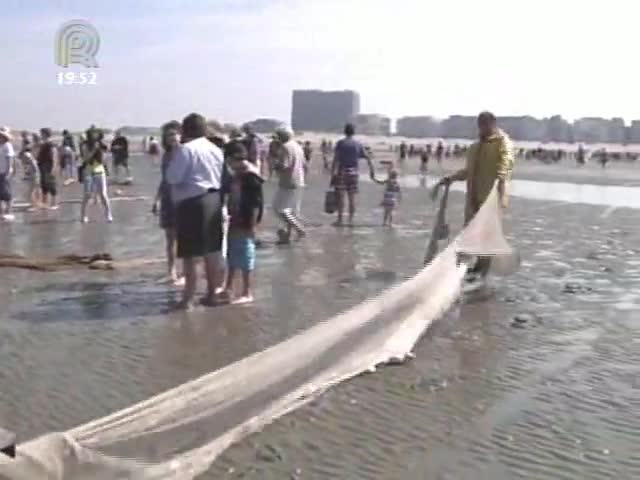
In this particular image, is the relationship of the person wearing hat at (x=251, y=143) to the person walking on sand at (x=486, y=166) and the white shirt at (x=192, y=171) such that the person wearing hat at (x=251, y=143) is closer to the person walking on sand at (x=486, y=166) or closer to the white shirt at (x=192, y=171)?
the person walking on sand at (x=486, y=166)

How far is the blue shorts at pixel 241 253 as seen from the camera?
862cm

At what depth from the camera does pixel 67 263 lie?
10781mm

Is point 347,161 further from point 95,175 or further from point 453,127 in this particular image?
point 453,127

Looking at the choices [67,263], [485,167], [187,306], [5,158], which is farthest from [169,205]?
[5,158]

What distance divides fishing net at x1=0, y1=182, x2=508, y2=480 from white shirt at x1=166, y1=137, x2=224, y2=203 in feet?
6.53

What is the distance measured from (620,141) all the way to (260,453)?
18954 centimetres

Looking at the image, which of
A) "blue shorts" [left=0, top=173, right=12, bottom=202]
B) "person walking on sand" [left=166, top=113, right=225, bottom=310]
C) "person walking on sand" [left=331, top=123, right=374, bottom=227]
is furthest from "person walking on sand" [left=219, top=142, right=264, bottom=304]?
"blue shorts" [left=0, top=173, right=12, bottom=202]

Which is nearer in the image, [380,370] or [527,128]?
[380,370]

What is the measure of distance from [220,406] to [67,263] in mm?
6693

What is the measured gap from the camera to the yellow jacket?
9.84 meters

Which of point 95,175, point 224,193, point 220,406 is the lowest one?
point 220,406

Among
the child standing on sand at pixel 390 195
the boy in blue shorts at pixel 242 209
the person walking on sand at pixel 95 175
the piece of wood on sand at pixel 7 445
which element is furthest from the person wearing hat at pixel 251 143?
the piece of wood on sand at pixel 7 445

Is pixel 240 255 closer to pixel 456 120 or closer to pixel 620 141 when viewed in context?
pixel 456 120

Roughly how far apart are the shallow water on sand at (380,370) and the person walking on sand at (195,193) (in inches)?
22.1
